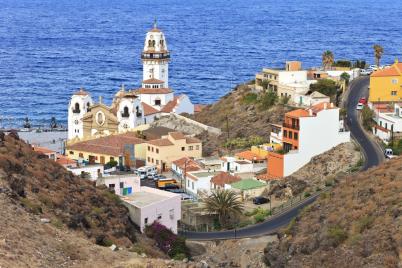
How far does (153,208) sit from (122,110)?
107 feet

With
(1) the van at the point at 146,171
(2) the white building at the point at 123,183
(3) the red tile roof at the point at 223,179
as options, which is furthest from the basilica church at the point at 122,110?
(2) the white building at the point at 123,183

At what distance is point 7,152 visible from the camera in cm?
4062

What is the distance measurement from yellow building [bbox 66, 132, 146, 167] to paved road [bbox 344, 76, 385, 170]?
1387 centimetres

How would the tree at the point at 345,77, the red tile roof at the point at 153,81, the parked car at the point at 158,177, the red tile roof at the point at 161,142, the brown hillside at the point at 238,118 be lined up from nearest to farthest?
the parked car at the point at 158,177
the red tile roof at the point at 161,142
the brown hillside at the point at 238,118
the tree at the point at 345,77
the red tile roof at the point at 153,81

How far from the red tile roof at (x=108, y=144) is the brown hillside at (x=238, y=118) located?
533 centimetres

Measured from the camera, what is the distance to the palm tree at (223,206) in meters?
50.5

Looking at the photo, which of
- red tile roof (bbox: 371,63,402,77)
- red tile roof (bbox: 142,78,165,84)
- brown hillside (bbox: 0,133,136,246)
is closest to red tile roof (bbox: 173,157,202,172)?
red tile roof (bbox: 371,63,402,77)

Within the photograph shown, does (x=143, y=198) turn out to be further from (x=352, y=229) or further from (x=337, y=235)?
(x=352, y=229)

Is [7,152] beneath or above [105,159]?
above

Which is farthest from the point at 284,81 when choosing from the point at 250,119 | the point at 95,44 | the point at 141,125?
the point at 95,44

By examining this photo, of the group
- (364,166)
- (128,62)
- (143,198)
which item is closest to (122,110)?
(364,166)

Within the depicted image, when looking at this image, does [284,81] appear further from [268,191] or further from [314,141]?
[268,191]

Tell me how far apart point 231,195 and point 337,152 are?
10428 millimetres

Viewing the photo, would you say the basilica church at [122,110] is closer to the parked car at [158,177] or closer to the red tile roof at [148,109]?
the red tile roof at [148,109]
